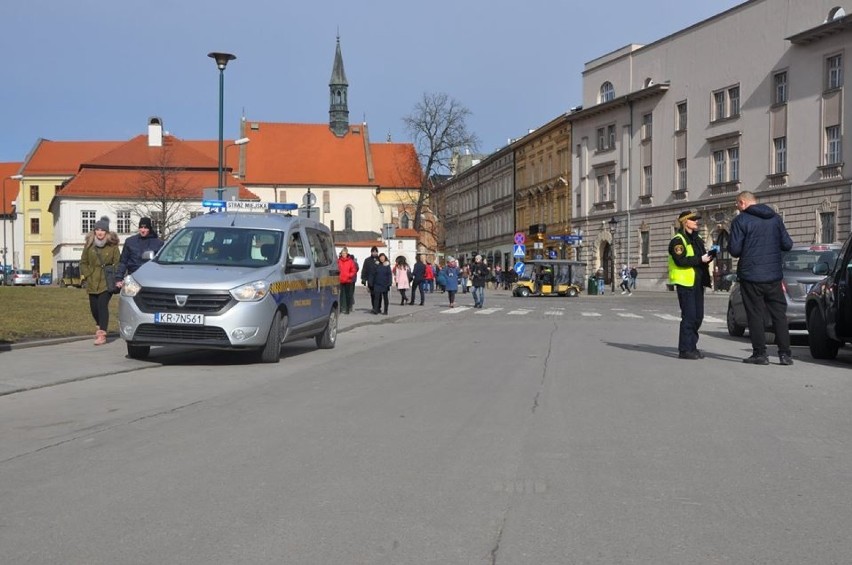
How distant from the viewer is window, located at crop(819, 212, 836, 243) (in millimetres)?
45719

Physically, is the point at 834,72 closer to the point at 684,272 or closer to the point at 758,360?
the point at 684,272

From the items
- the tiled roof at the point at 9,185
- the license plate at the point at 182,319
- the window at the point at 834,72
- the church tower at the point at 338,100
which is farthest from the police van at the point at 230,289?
the tiled roof at the point at 9,185

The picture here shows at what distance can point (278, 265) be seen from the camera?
42.0ft

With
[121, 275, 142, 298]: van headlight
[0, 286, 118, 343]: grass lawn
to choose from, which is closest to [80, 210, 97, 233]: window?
[0, 286, 118, 343]: grass lawn

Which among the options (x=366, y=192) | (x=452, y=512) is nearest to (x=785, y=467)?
(x=452, y=512)

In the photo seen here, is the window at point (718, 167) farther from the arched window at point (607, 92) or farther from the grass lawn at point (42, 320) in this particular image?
the grass lawn at point (42, 320)

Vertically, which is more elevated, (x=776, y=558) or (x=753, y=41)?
(x=753, y=41)

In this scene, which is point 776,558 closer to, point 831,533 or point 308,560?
point 831,533

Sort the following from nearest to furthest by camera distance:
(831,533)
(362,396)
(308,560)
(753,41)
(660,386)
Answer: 1. (308,560)
2. (831,533)
3. (362,396)
4. (660,386)
5. (753,41)

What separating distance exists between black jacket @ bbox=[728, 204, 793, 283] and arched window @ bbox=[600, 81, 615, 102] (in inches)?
2253

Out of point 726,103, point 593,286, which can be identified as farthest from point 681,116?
point 593,286

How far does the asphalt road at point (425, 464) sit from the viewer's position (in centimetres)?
446

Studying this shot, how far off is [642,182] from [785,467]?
58297 mm

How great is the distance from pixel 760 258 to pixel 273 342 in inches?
248
